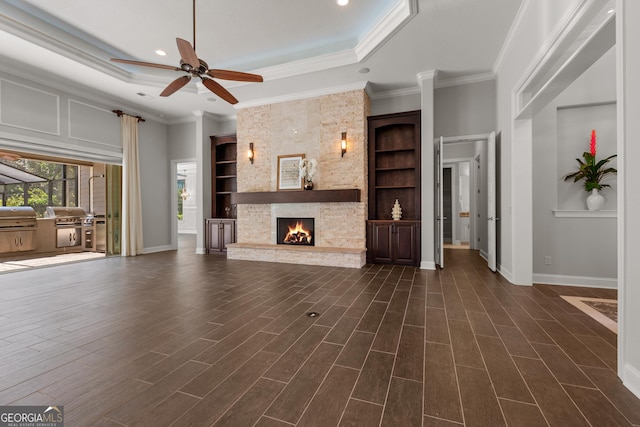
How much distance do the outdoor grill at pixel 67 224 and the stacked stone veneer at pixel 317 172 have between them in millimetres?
4658

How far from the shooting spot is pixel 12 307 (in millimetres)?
2969

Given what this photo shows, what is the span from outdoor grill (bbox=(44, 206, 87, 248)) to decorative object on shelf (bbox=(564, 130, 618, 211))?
10.4 meters

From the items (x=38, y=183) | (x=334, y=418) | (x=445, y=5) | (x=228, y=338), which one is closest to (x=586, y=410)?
(x=334, y=418)

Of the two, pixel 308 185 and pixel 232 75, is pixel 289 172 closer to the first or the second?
pixel 308 185

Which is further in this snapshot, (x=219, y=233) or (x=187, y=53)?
(x=219, y=233)

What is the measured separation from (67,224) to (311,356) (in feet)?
27.1

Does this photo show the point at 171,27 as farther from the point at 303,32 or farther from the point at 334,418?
the point at 334,418

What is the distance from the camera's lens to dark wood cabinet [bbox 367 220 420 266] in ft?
16.4

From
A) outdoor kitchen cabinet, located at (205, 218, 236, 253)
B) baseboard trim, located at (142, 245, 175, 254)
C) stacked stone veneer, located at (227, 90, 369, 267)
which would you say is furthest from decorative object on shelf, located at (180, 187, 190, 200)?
stacked stone veneer, located at (227, 90, 369, 267)

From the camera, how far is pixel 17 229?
6262 mm

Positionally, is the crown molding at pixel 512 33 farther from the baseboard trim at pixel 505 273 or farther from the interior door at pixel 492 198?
the baseboard trim at pixel 505 273

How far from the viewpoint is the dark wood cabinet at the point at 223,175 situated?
23.0 feet

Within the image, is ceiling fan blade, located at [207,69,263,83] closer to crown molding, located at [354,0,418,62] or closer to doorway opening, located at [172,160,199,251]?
crown molding, located at [354,0,418,62]

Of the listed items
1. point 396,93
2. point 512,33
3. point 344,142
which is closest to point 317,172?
point 344,142
